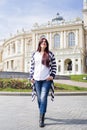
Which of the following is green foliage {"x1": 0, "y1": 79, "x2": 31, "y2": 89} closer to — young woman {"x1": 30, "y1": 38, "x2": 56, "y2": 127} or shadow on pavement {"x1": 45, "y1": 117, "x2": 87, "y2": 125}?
shadow on pavement {"x1": 45, "y1": 117, "x2": 87, "y2": 125}

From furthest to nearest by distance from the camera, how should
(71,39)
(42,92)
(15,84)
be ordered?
(71,39) < (15,84) < (42,92)

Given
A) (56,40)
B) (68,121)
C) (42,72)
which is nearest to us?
(42,72)

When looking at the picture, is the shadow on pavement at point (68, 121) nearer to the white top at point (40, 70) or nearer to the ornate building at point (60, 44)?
the white top at point (40, 70)

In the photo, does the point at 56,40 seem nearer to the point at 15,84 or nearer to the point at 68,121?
the point at 15,84

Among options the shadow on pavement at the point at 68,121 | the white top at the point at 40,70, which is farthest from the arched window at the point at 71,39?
the white top at the point at 40,70

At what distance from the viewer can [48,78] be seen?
7625mm

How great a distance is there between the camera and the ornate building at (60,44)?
78.1 metres

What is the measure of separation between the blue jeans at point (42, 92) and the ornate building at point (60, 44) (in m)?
68.0

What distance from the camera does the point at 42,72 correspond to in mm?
7707

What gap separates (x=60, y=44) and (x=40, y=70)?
78.7 m

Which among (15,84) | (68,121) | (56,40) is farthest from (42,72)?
(56,40)

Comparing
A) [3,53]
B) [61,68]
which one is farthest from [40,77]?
[3,53]

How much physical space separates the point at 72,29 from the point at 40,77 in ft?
256

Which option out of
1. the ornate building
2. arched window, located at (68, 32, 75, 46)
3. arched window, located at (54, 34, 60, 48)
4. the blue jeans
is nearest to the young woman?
the blue jeans
